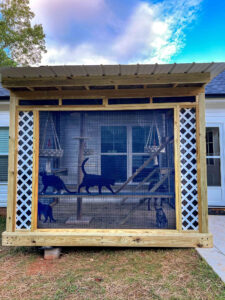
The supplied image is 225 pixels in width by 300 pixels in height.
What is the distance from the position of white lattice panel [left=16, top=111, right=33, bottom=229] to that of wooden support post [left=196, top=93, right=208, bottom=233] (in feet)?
8.05

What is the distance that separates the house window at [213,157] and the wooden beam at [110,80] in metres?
2.48

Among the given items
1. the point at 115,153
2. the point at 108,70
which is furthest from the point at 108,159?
the point at 108,70

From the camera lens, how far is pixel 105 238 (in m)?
2.77

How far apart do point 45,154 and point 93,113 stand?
3.15 ft

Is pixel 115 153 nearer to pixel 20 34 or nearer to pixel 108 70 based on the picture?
pixel 108 70

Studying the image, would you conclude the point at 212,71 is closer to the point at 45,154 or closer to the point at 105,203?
the point at 105,203

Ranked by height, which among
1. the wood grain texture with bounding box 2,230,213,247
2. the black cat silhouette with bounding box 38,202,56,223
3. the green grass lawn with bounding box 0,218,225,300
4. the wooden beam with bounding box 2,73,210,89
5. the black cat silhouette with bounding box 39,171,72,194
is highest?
the wooden beam with bounding box 2,73,210,89

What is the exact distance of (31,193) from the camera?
2896 millimetres

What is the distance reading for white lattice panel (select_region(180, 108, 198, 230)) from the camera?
2771mm

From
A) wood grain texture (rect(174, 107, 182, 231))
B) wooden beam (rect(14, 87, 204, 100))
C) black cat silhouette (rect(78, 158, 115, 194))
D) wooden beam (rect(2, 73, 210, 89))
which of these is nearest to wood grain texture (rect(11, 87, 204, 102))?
wooden beam (rect(14, 87, 204, 100))

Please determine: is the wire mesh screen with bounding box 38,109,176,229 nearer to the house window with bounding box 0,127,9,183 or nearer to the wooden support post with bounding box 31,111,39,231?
the wooden support post with bounding box 31,111,39,231

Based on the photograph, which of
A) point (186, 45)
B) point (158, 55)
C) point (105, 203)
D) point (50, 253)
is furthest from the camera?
point (158, 55)

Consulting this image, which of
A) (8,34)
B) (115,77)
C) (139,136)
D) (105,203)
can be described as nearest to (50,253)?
(105,203)

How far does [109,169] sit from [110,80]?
1.27 metres
